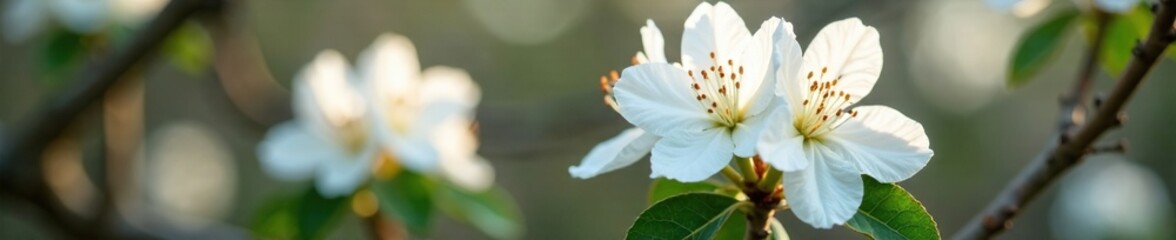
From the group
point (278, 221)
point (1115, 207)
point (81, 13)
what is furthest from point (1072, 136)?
point (1115, 207)

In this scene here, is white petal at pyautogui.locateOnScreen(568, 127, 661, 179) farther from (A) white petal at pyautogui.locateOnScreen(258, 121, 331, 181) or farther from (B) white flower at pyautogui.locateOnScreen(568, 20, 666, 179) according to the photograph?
(A) white petal at pyautogui.locateOnScreen(258, 121, 331, 181)

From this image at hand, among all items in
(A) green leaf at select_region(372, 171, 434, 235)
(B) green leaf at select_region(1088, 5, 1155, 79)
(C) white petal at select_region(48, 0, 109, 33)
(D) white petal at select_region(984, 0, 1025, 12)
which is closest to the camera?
(D) white petal at select_region(984, 0, 1025, 12)

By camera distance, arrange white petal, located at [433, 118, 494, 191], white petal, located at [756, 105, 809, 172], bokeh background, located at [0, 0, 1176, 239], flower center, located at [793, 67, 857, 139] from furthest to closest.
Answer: bokeh background, located at [0, 0, 1176, 239] < white petal, located at [433, 118, 494, 191] < flower center, located at [793, 67, 857, 139] < white petal, located at [756, 105, 809, 172]

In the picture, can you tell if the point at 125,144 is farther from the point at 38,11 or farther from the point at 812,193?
the point at 812,193

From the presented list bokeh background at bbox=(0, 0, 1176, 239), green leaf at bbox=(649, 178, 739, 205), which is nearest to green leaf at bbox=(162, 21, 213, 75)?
bokeh background at bbox=(0, 0, 1176, 239)

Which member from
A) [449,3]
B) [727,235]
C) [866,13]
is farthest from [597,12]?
[727,235]
